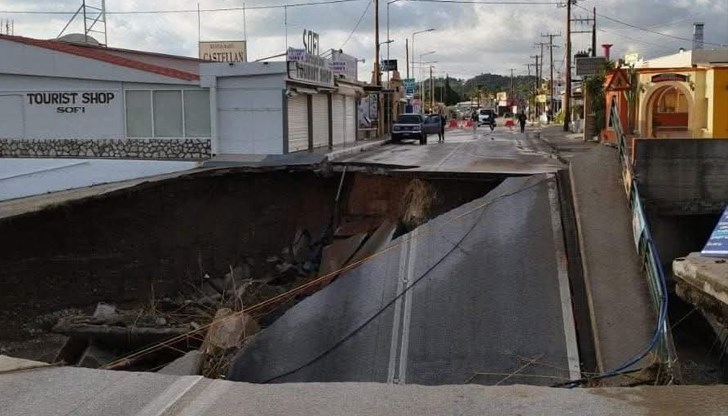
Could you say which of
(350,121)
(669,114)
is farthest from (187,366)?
(350,121)

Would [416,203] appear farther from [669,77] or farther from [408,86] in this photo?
[408,86]

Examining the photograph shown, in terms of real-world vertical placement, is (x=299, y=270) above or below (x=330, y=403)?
below

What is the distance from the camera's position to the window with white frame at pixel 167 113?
26922 millimetres

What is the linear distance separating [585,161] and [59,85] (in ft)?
63.6

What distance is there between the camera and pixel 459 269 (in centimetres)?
1238

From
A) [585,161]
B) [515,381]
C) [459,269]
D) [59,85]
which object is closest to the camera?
[515,381]

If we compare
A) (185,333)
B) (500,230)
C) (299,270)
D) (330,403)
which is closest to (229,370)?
(185,333)

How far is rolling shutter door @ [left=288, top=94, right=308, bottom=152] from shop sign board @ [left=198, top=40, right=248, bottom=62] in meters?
21.6

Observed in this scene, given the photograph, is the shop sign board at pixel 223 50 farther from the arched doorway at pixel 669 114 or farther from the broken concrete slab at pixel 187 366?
the broken concrete slab at pixel 187 366

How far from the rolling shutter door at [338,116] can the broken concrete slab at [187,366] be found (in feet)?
88.9

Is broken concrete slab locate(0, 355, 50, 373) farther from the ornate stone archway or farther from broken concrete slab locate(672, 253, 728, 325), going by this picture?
the ornate stone archway

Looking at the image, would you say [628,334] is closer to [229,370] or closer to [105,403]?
[229,370]

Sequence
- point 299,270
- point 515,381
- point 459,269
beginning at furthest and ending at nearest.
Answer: point 299,270 < point 459,269 < point 515,381

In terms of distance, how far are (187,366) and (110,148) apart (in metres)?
20.1
